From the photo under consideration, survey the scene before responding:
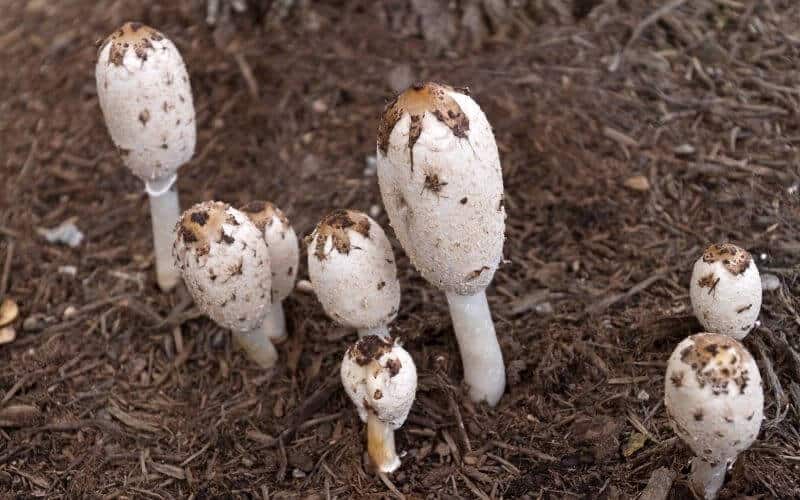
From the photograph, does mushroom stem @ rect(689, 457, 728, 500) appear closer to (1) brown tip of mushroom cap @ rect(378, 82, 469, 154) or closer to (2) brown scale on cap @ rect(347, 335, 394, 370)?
(2) brown scale on cap @ rect(347, 335, 394, 370)

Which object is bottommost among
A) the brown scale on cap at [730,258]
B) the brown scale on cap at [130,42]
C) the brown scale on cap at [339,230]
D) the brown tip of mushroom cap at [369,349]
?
the brown tip of mushroom cap at [369,349]

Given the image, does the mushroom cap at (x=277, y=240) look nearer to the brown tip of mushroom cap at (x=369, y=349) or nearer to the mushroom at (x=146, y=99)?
the mushroom at (x=146, y=99)

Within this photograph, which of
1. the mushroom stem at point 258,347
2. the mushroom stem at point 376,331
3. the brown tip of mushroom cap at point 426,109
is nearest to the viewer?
the brown tip of mushroom cap at point 426,109

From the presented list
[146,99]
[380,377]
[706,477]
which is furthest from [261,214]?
[706,477]

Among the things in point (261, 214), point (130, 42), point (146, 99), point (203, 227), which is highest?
point (130, 42)

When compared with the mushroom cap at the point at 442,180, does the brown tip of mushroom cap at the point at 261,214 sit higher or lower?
lower

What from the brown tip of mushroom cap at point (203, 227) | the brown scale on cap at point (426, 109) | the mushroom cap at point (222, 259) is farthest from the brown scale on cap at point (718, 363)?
the brown tip of mushroom cap at point (203, 227)

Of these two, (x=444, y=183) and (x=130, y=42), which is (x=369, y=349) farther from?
(x=130, y=42)
